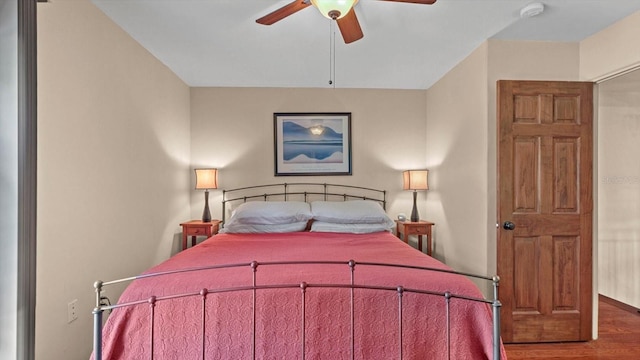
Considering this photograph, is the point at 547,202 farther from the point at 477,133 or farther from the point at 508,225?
the point at 477,133

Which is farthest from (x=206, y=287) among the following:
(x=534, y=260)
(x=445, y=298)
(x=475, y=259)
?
(x=534, y=260)

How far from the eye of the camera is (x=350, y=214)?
3105 millimetres

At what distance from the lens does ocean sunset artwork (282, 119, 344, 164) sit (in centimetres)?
373

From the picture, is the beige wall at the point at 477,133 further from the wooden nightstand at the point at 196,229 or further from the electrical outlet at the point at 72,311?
the electrical outlet at the point at 72,311

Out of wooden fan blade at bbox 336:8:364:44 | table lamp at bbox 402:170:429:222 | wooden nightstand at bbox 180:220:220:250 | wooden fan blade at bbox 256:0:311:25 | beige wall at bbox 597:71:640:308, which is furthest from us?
table lamp at bbox 402:170:429:222

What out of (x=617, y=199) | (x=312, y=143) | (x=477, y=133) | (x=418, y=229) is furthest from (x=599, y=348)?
(x=312, y=143)

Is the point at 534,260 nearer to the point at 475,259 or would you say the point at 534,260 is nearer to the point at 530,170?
the point at 475,259

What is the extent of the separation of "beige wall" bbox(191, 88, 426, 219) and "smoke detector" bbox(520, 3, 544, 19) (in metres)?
1.73

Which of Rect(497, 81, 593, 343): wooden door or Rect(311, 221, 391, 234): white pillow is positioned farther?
Rect(311, 221, 391, 234): white pillow

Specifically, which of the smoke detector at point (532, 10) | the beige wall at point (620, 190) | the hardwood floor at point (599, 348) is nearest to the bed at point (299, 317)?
the hardwood floor at point (599, 348)

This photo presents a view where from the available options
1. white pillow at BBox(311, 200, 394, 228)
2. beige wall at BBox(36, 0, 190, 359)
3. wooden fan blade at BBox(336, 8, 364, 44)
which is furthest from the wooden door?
beige wall at BBox(36, 0, 190, 359)

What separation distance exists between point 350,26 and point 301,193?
2.21 metres

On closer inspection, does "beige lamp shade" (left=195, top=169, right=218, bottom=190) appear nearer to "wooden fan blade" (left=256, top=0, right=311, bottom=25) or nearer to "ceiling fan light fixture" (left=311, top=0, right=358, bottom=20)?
"wooden fan blade" (left=256, top=0, right=311, bottom=25)

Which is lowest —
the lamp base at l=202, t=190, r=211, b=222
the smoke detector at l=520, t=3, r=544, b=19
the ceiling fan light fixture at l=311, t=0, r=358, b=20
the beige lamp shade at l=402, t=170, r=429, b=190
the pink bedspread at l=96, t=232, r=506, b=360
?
the pink bedspread at l=96, t=232, r=506, b=360
